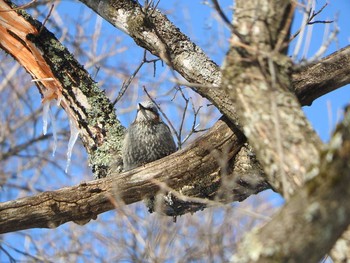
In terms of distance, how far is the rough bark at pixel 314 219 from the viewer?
169 centimetres

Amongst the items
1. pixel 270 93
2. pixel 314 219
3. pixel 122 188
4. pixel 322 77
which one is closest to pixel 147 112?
pixel 122 188

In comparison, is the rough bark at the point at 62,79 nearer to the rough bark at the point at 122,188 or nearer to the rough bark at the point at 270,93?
the rough bark at the point at 122,188

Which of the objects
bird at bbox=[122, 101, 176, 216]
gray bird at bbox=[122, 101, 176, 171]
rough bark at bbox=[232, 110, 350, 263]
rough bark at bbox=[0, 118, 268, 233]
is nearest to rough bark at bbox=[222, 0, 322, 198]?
rough bark at bbox=[232, 110, 350, 263]

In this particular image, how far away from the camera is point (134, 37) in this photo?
3.97 m

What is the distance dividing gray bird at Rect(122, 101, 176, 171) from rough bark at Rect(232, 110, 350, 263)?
7.69 feet

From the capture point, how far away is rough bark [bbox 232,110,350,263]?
66.7 inches

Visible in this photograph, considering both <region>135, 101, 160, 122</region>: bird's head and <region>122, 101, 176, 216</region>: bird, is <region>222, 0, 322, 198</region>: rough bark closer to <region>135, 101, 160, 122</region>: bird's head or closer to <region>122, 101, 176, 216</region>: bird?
<region>122, 101, 176, 216</region>: bird

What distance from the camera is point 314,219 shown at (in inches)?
66.7

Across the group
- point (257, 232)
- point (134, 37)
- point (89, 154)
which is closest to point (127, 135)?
point (89, 154)

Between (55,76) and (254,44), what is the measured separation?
254 cm

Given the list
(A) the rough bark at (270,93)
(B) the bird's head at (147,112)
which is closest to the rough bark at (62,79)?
(B) the bird's head at (147,112)

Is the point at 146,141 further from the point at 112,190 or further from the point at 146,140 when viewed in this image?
the point at 112,190

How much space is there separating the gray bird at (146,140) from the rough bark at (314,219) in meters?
2.34

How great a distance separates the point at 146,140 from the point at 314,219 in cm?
250
